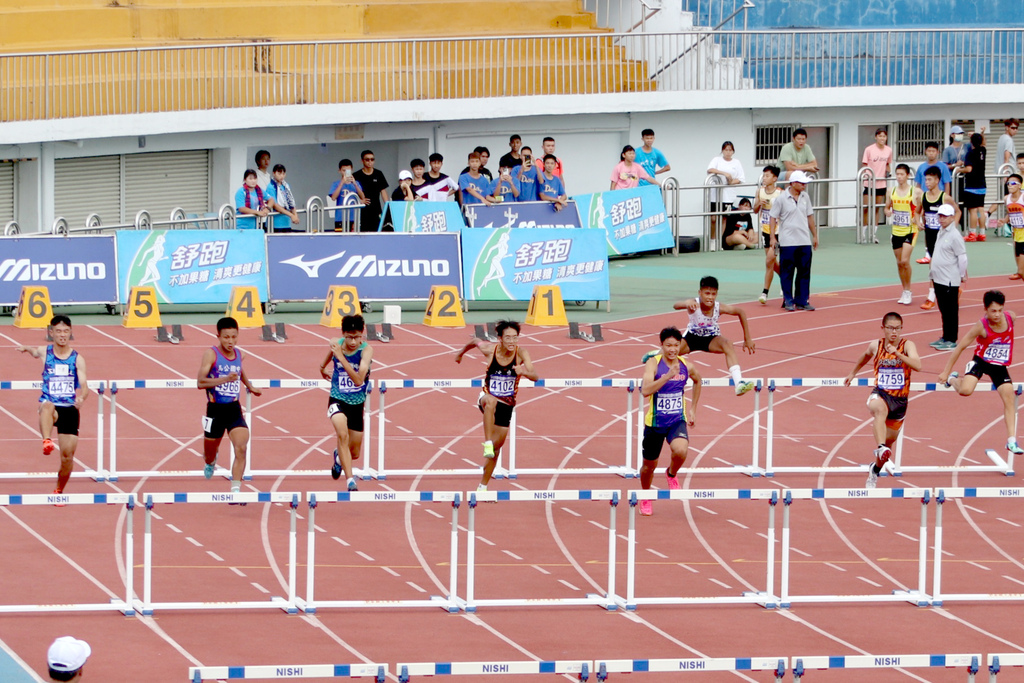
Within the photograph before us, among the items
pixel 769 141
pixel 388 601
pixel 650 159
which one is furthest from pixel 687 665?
pixel 769 141

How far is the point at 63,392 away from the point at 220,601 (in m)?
2.89

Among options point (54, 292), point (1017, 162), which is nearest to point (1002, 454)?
point (54, 292)

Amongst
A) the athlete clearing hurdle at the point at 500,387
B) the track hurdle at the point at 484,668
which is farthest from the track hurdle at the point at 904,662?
the athlete clearing hurdle at the point at 500,387

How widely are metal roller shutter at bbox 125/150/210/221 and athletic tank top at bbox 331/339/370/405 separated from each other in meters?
14.7

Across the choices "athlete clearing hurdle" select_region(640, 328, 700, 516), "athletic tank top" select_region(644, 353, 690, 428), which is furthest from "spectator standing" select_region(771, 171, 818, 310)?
"athletic tank top" select_region(644, 353, 690, 428)

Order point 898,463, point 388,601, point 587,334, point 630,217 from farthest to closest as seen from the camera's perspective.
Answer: point 630,217, point 587,334, point 898,463, point 388,601

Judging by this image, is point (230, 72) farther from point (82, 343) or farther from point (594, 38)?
point (82, 343)

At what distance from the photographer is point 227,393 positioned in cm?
1408

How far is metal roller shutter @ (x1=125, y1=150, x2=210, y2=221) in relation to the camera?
2817 centimetres

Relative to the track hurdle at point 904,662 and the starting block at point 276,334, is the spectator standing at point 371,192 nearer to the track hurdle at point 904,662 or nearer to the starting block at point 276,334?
the starting block at point 276,334

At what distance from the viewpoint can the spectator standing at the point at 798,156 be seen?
28.5 meters

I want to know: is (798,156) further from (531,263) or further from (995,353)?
(995,353)

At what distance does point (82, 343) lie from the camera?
66.4ft

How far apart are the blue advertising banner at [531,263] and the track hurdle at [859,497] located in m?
10.9
